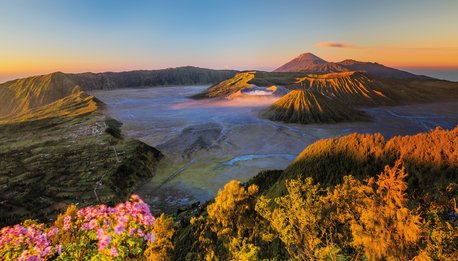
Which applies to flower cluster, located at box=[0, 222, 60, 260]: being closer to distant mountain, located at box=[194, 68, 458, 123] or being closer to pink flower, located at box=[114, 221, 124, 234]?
pink flower, located at box=[114, 221, 124, 234]

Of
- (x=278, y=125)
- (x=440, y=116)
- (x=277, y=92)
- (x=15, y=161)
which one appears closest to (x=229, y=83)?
(x=277, y=92)

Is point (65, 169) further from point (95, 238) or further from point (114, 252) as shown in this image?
point (114, 252)

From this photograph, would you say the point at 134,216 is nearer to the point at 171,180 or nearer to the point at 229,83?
the point at 171,180

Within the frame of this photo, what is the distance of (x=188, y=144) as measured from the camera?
6131cm

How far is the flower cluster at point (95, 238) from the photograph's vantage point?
798 cm

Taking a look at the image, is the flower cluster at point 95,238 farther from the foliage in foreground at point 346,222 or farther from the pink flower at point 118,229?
the foliage in foreground at point 346,222

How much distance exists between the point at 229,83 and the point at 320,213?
148 metres

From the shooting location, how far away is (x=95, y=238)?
336 inches

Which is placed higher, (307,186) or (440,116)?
(307,186)

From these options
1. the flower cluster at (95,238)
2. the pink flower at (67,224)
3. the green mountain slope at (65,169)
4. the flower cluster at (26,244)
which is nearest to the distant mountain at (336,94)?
the green mountain slope at (65,169)

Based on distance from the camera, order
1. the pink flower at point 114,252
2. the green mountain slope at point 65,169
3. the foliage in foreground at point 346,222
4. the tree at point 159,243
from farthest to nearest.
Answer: the green mountain slope at point 65,169, the tree at point 159,243, the pink flower at point 114,252, the foliage in foreground at point 346,222

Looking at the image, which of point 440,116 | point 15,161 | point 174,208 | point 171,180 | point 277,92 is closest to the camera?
point 174,208

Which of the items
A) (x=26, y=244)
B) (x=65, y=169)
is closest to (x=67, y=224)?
(x=26, y=244)

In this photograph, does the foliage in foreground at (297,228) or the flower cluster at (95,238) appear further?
the flower cluster at (95,238)
